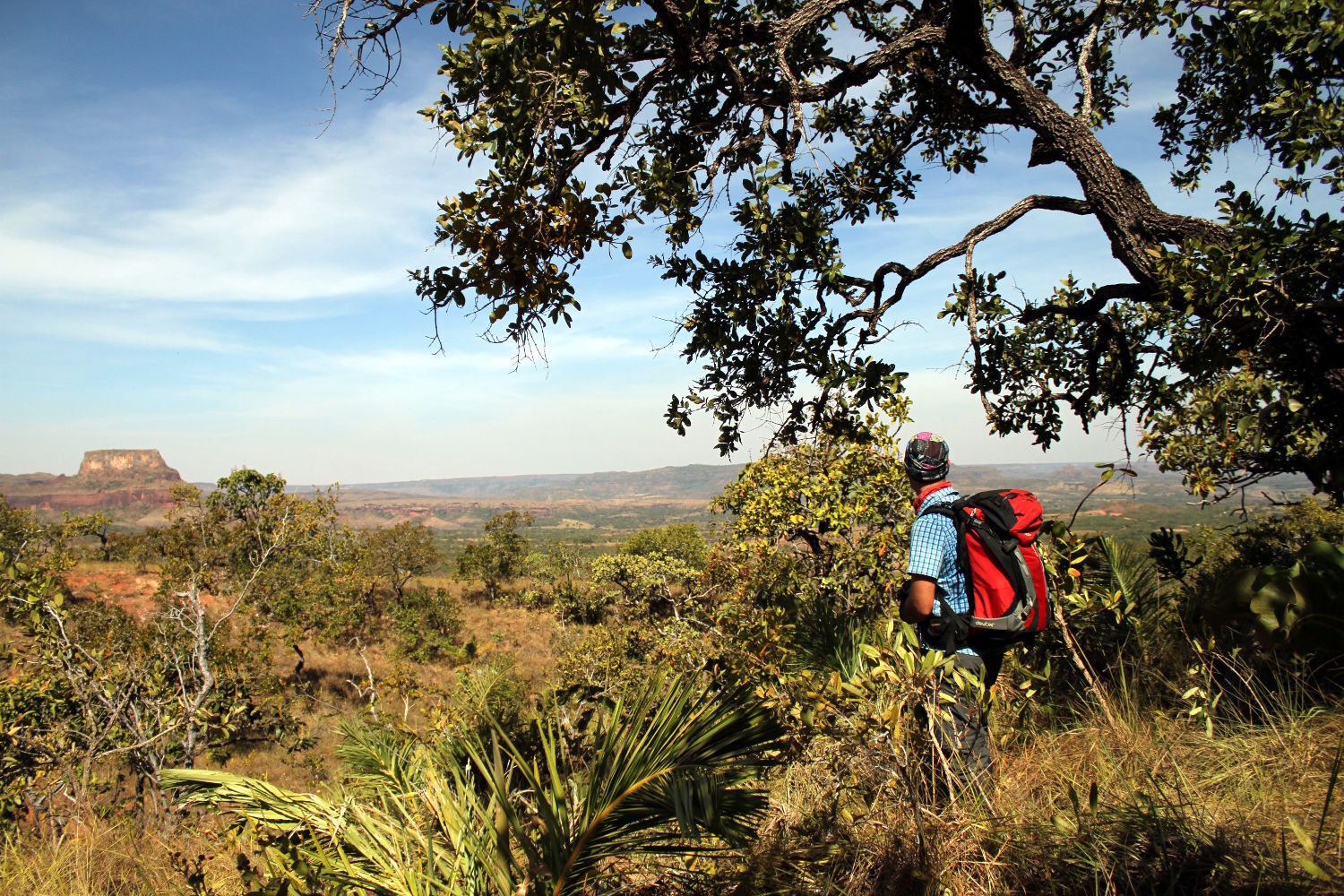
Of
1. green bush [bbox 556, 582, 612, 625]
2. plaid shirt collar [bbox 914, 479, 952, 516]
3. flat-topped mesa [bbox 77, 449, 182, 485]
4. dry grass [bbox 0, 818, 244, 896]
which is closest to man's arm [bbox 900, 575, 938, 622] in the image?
plaid shirt collar [bbox 914, 479, 952, 516]

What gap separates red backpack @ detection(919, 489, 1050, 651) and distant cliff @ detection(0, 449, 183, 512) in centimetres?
19769

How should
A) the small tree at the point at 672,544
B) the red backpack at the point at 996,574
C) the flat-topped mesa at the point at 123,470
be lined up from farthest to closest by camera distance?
the flat-topped mesa at the point at 123,470 → the small tree at the point at 672,544 → the red backpack at the point at 996,574

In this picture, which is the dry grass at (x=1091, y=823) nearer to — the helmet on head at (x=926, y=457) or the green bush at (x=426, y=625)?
the helmet on head at (x=926, y=457)

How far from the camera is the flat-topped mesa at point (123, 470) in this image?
18625cm

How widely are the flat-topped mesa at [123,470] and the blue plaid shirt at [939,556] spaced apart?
22681 cm

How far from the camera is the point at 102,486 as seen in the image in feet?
596

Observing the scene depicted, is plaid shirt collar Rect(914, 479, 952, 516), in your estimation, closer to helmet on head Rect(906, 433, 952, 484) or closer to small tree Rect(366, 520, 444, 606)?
helmet on head Rect(906, 433, 952, 484)

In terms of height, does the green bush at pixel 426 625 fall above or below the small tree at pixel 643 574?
below

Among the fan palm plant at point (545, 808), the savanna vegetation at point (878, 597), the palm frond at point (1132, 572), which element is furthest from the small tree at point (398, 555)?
the fan palm plant at point (545, 808)

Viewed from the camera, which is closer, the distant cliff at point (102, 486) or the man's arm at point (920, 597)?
the man's arm at point (920, 597)

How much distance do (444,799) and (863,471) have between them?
5.25 metres

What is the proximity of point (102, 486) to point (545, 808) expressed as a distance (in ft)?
776

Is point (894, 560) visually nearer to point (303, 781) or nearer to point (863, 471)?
point (863, 471)

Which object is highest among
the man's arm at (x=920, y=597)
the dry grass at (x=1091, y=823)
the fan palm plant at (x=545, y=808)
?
the man's arm at (x=920, y=597)
